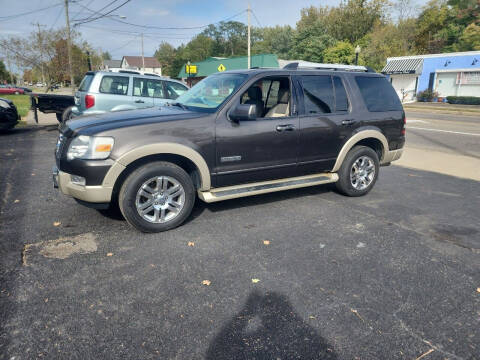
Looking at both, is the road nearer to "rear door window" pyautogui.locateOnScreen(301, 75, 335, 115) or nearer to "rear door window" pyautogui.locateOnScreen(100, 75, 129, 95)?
"rear door window" pyautogui.locateOnScreen(301, 75, 335, 115)

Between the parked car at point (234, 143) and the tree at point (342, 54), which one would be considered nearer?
the parked car at point (234, 143)

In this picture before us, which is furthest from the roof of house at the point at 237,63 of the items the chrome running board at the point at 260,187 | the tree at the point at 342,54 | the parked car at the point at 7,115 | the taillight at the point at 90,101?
the chrome running board at the point at 260,187

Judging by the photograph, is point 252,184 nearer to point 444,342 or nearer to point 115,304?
point 115,304

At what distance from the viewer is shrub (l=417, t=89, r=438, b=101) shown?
37.5 metres

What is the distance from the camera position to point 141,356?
2297 mm

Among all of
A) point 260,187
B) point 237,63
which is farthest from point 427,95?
point 260,187

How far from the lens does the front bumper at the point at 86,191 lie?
3.83 m

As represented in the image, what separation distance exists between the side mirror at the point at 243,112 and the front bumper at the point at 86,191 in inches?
64.8

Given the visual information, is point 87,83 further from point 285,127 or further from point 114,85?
point 285,127

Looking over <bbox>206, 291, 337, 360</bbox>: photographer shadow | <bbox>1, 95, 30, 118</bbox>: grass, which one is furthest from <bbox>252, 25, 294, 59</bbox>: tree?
<bbox>206, 291, 337, 360</bbox>: photographer shadow

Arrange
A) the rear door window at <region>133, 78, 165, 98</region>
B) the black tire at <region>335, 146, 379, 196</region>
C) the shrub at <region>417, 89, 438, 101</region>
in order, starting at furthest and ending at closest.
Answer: the shrub at <region>417, 89, 438, 101</region> → the rear door window at <region>133, 78, 165, 98</region> → the black tire at <region>335, 146, 379, 196</region>

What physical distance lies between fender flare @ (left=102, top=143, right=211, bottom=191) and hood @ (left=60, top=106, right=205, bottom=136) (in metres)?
0.31

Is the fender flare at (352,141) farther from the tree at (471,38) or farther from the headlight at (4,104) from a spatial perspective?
the tree at (471,38)

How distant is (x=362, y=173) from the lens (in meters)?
5.78
